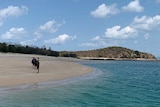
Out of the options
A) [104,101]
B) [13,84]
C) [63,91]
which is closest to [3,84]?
[13,84]

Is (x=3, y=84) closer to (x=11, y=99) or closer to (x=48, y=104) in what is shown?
(x=11, y=99)

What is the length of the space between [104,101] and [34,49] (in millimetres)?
136358

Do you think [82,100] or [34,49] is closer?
[82,100]

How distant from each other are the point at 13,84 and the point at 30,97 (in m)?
6.18

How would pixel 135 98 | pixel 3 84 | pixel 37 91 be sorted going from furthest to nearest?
pixel 3 84
pixel 37 91
pixel 135 98

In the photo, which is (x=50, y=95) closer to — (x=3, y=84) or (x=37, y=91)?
(x=37, y=91)

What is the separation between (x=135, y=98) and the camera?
23141 mm

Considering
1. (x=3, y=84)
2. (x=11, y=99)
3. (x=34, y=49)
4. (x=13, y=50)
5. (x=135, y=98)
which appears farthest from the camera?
(x=34, y=49)

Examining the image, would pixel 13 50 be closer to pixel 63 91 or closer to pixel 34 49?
pixel 34 49

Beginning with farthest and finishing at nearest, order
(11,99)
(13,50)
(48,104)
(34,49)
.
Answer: (34,49)
(13,50)
(11,99)
(48,104)

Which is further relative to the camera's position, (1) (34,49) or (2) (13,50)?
(1) (34,49)

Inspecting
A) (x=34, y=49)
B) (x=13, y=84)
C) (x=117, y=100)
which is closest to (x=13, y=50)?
(x=34, y=49)

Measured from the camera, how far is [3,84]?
27312mm

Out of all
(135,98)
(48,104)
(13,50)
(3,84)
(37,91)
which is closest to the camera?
(48,104)
